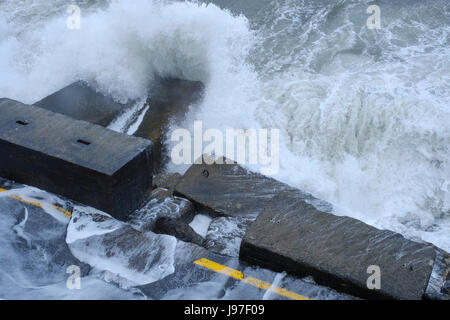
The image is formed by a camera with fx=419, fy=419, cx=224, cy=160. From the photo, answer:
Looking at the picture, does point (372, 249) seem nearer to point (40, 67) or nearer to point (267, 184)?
point (267, 184)

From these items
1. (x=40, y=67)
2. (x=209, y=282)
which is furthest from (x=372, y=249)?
(x=40, y=67)

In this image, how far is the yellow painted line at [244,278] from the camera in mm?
2828

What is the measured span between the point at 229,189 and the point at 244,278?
5.08ft

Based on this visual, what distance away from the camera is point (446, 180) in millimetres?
5938

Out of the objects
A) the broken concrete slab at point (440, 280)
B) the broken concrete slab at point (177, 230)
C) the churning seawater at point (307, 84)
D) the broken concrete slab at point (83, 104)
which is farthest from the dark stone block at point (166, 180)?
the broken concrete slab at point (440, 280)

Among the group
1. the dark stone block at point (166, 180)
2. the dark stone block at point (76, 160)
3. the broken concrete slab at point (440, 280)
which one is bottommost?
the dark stone block at point (166, 180)

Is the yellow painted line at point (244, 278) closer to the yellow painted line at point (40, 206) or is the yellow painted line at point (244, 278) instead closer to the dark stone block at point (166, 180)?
the yellow painted line at point (40, 206)

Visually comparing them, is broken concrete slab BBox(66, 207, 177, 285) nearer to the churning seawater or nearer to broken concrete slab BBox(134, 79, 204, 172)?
broken concrete slab BBox(134, 79, 204, 172)

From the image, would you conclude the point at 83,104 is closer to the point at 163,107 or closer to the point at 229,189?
the point at 163,107

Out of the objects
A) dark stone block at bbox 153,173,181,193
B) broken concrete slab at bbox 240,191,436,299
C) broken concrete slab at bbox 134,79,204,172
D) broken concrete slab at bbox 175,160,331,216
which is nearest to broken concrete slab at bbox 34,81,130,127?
broken concrete slab at bbox 134,79,204,172

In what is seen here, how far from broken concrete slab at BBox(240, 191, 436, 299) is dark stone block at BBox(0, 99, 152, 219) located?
3.58 ft

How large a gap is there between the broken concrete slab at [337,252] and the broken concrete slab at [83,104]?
3670 mm

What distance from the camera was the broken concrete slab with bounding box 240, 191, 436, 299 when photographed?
281cm
